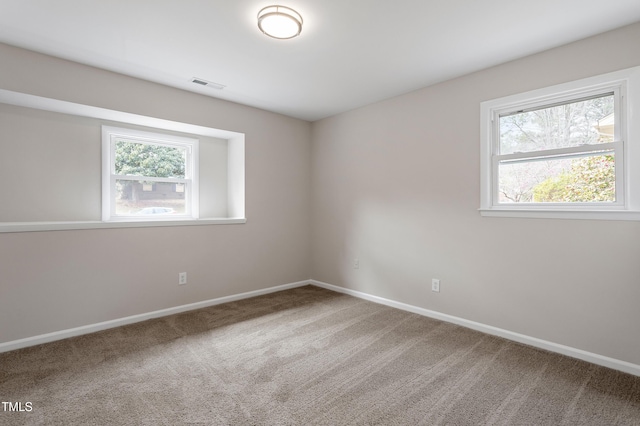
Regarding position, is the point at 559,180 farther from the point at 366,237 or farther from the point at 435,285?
the point at 366,237

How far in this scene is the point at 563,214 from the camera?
2.46 metres

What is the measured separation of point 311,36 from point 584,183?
8.02 ft

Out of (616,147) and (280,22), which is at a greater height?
(280,22)

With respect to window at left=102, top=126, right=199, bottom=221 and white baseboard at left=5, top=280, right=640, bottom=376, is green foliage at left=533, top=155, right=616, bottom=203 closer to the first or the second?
white baseboard at left=5, top=280, right=640, bottom=376

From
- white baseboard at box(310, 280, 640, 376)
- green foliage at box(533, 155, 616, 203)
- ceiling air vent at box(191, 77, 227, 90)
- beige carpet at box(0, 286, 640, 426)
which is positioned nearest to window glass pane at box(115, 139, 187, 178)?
ceiling air vent at box(191, 77, 227, 90)

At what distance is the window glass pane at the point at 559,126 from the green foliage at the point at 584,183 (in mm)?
170

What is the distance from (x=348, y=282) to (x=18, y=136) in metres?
3.80

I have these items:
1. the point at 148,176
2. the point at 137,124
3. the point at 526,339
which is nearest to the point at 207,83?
the point at 137,124

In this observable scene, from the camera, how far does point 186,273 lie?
3520 mm

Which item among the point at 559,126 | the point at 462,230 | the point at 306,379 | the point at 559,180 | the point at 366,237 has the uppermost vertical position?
the point at 559,126

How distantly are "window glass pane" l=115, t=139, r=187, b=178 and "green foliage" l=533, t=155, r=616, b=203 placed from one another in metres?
3.89

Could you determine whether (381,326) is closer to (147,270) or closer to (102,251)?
(147,270)

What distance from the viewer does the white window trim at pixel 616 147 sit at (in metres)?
2.17

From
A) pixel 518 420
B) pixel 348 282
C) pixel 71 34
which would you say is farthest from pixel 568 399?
pixel 71 34
